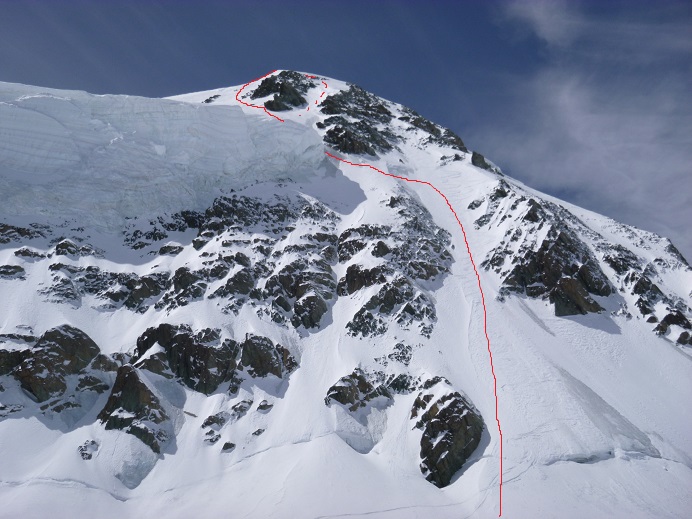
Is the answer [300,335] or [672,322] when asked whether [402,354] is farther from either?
[672,322]

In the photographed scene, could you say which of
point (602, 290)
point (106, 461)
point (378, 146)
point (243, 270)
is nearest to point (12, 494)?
point (106, 461)

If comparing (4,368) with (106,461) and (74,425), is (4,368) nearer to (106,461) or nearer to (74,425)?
(74,425)

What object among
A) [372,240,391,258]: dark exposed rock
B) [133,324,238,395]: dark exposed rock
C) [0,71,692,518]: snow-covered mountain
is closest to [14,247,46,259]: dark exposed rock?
[0,71,692,518]: snow-covered mountain

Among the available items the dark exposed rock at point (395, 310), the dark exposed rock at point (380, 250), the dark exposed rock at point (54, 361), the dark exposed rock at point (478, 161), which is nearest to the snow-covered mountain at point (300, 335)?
the dark exposed rock at point (54, 361)

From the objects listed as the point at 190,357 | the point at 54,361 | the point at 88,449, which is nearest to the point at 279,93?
the point at 190,357

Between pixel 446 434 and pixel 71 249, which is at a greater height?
pixel 446 434

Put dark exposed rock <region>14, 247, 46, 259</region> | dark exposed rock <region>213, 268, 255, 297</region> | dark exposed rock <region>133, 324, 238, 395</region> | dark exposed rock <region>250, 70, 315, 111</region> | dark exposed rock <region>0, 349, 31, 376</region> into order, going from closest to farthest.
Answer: dark exposed rock <region>0, 349, 31, 376</region> < dark exposed rock <region>133, 324, 238, 395</region> < dark exposed rock <region>213, 268, 255, 297</region> < dark exposed rock <region>14, 247, 46, 259</region> < dark exposed rock <region>250, 70, 315, 111</region>

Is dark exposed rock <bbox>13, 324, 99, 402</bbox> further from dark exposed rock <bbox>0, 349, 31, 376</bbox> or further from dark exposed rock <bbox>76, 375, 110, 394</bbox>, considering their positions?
dark exposed rock <bbox>76, 375, 110, 394</bbox>
